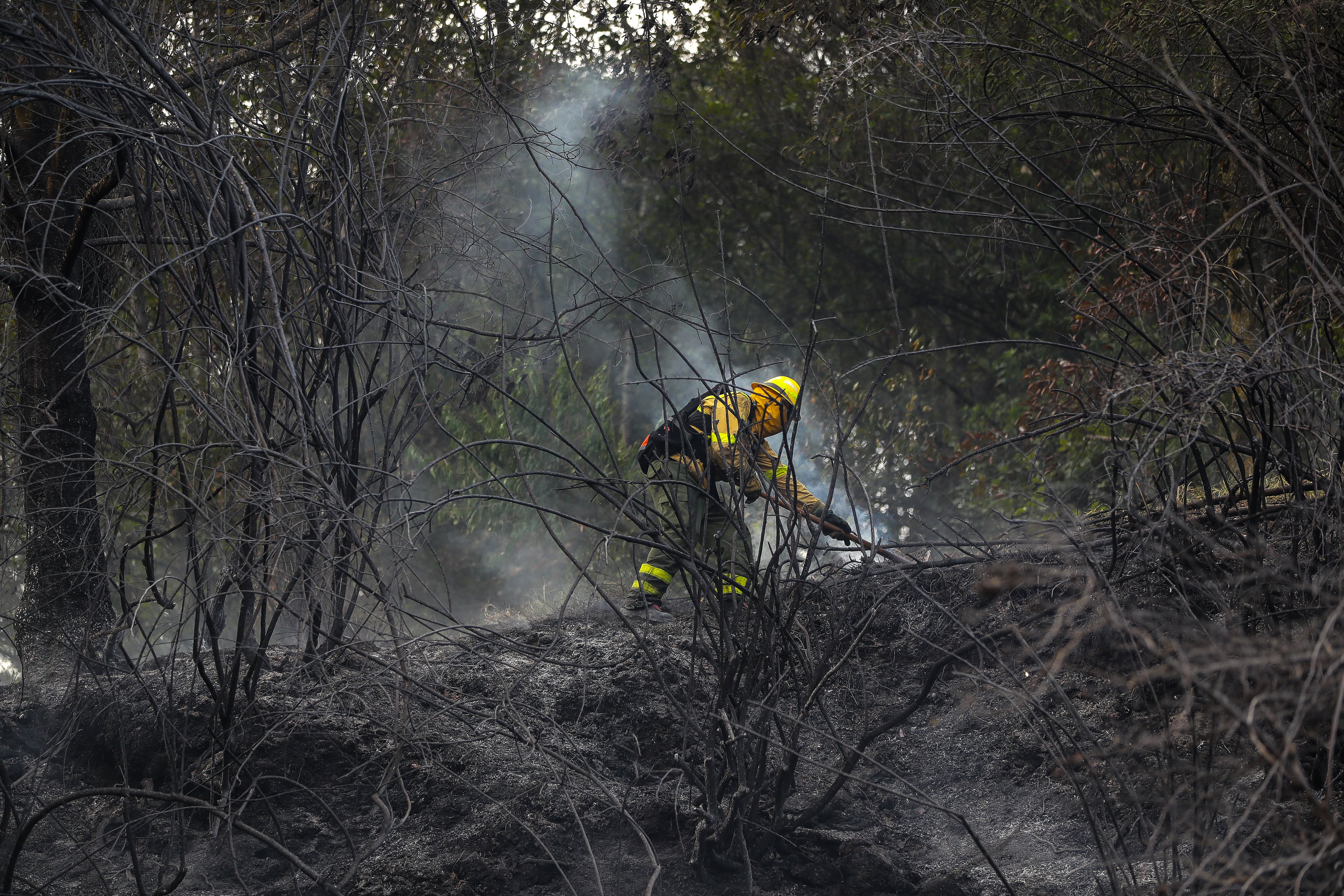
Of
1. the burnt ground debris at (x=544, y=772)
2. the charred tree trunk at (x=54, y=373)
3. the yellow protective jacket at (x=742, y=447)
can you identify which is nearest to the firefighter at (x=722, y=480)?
the yellow protective jacket at (x=742, y=447)

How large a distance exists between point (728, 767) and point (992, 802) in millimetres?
1330

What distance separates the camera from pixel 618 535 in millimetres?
2615

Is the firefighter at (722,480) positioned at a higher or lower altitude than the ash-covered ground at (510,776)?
higher

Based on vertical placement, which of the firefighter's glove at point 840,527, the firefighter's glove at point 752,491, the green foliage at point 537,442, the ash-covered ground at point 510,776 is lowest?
the ash-covered ground at point 510,776

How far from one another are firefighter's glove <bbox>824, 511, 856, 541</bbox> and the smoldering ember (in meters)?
0.04

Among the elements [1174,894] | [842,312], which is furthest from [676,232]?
[1174,894]

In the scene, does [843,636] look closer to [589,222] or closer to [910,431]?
[910,431]

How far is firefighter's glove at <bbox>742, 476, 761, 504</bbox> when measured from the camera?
335 cm

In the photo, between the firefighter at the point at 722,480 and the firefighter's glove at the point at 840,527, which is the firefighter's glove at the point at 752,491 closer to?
the firefighter at the point at 722,480

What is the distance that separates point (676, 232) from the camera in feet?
45.4

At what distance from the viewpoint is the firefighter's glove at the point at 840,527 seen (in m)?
4.32

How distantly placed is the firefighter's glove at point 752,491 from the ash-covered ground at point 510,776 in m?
0.49

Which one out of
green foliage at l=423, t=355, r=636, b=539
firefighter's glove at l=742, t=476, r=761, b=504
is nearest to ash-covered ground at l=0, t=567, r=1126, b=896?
firefighter's glove at l=742, t=476, r=761, b=504

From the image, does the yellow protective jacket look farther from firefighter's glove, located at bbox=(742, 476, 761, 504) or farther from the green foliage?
the green foliage
